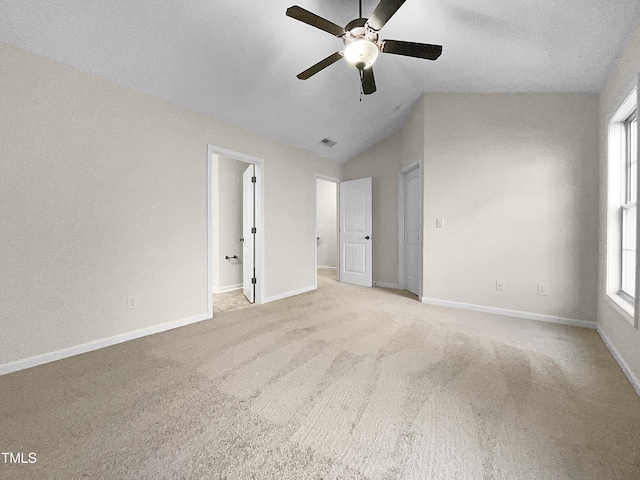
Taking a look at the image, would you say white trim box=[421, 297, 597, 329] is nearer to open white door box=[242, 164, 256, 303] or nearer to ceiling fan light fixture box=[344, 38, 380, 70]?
open white door box=[242, 164, 256, 303]

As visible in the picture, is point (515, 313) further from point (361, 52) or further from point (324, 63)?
point (324, 63)

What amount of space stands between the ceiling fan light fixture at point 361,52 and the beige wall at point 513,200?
7.47 ft

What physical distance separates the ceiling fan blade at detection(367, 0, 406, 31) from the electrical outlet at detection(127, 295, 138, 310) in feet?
9.79

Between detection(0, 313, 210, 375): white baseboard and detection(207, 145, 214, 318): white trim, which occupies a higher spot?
detection(207, 145, 214, 318): white trim

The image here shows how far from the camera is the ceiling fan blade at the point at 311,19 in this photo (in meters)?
1.66

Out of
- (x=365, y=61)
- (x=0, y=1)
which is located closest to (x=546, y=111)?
(x=365, y=61)

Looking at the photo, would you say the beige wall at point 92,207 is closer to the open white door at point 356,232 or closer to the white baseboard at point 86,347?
the white baseboard at point 86,347

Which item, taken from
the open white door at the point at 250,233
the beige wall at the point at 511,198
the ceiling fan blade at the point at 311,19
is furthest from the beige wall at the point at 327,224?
the ceiling fan blade at the point at 311,19

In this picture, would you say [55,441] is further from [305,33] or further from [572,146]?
[572,146]

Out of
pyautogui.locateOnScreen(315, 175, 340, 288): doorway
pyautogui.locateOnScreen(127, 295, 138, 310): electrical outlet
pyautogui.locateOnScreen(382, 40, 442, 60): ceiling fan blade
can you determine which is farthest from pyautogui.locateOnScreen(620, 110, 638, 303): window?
pyautogui.locateOnScreen(315, 175, 340, 288): doorway

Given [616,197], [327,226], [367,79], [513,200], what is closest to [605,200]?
[616,197]

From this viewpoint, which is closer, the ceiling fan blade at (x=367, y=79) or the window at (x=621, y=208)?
the ceiling fan blade at (x=367, y=79)

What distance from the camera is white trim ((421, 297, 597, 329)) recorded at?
299cm

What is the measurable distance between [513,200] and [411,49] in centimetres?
233
